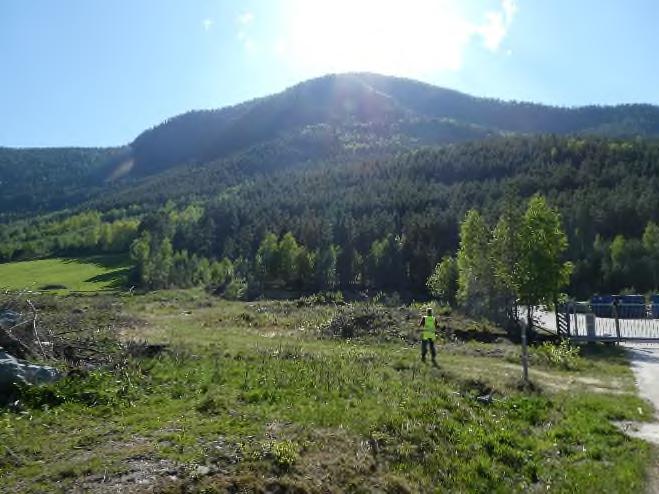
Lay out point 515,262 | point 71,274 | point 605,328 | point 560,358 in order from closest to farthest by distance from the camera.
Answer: point 560,358 → point 605,328 → point 515,262 → point 71,274

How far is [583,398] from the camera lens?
57.4 ft

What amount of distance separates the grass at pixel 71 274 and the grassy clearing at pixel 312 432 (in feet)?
292

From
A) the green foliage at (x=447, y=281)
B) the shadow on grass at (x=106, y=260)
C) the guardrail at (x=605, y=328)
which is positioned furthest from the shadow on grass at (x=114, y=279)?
the guardrail at (x=605, y=328)

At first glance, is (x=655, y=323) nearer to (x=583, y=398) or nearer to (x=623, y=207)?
(x=583, y=398)

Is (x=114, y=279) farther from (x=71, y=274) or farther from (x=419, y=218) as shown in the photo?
(x=419, y=218)

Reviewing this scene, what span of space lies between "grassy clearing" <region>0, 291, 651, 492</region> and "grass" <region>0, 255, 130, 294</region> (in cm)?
8887

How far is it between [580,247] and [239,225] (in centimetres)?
8373

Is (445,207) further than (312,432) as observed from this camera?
Yes

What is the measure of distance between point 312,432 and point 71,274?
12509 centimetres

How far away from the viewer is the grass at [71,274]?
10466cm

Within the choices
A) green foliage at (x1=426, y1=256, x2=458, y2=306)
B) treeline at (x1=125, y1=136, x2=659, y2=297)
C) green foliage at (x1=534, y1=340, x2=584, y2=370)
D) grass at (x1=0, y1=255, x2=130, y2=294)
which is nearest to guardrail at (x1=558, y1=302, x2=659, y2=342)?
green foliage at (x1=534, y1=340, x2=584, y2=370)

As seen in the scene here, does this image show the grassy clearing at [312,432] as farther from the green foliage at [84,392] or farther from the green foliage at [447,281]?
the green foliage at [447,281]

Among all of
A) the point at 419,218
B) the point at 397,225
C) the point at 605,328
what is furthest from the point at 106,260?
the point at 605,328

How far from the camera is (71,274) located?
124 meters
